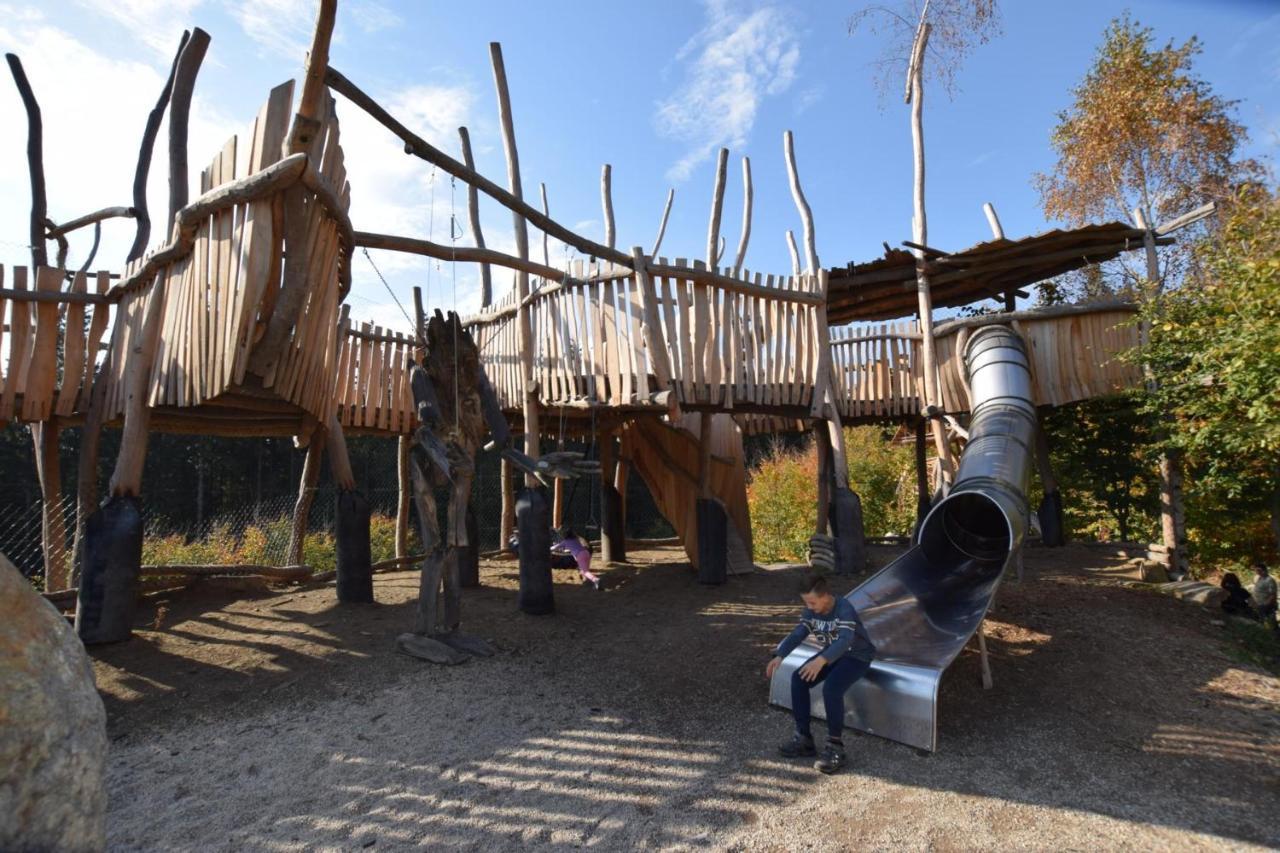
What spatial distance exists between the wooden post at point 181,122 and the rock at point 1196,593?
454 inches

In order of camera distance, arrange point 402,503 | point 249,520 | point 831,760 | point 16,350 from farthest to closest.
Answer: point 249,520
point 402,503
point 16,350
point 831,760

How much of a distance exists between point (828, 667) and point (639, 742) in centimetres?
129

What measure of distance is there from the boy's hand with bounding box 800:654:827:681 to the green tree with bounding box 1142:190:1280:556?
3780 mm

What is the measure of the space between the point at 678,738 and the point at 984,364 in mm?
6851

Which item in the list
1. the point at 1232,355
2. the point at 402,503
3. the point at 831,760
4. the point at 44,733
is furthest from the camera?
the point at 402,503

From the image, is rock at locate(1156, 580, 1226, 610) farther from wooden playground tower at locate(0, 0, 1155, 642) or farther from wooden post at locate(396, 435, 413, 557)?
wooden post at locate(396, 435, 413, 557)

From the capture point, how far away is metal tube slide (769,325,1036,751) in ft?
15.4

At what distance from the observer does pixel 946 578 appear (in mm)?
6840

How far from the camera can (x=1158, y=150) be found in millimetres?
16203

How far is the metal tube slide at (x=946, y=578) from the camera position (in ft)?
15.4

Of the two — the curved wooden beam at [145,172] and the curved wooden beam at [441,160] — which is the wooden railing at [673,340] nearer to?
the curved wooden beam at [441,160]

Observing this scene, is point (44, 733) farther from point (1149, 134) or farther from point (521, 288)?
point (1149, 134)

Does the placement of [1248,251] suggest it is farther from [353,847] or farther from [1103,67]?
[1103,67]

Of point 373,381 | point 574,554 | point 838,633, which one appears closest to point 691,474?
point 574,554
